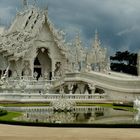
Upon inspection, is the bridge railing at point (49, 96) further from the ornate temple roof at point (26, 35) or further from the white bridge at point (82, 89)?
the ornate temple roof at point (26, 35)

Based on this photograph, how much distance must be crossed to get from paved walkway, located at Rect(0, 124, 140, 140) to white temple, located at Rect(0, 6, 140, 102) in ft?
72.4

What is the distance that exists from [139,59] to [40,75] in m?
18.2

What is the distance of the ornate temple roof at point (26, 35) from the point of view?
1836 inches

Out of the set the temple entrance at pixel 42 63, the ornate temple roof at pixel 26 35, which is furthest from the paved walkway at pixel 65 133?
the temple entrance at pixel 42 63

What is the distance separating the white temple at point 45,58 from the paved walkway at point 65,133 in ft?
72.4

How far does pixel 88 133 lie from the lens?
46.9ft

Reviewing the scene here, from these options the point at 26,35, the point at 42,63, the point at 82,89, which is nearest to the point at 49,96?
the point at 82,89

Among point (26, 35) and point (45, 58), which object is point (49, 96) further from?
point (45, 58)

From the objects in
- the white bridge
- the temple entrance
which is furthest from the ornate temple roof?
the white bridge

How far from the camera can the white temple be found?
4022 centimetres

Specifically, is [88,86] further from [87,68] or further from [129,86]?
[129,86]

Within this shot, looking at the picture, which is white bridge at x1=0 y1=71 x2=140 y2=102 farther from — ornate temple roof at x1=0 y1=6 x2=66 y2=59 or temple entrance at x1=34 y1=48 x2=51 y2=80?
temple entrance at x1=34 y1=48 x2=51 y2=80

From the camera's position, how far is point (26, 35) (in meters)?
47.6

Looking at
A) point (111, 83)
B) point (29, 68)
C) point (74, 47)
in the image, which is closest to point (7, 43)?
point (29, 68)
